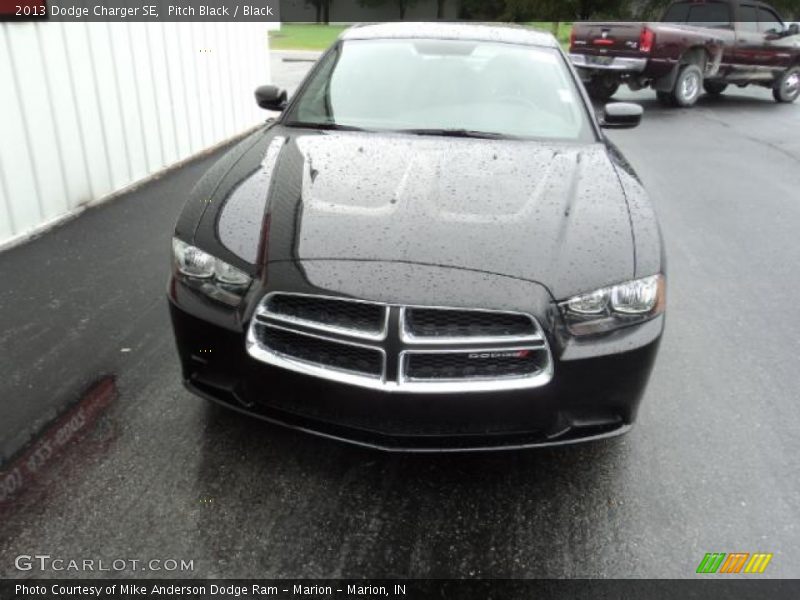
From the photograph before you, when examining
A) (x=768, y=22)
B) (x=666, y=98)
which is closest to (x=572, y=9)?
(x=768, y=22)

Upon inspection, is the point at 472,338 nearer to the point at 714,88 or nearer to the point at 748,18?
the point at 748,18

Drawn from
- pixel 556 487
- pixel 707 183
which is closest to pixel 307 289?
pixel 556 487

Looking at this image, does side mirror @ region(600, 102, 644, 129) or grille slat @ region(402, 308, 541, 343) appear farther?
side mirror @ region(600, 102, 644, 129)

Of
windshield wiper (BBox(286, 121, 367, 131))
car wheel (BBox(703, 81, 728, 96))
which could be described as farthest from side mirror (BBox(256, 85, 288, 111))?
car wheel (BBox(703, 81, 728, 96))

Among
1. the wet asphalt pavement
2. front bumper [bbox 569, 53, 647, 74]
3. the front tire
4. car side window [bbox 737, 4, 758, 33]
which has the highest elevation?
car side window [bbox 737, 4, 758, 33]

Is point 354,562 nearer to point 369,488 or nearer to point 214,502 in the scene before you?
point 369,488

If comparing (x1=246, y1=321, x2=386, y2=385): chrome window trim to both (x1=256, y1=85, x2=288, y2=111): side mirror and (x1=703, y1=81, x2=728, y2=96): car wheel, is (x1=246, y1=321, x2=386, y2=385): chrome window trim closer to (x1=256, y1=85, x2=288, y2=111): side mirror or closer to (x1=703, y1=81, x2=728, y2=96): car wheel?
(x1=256, y1=85, x2=288, y2=111): side mirror

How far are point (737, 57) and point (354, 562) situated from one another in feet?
43.8

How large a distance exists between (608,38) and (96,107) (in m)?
9.14

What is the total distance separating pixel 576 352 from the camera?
2.25m

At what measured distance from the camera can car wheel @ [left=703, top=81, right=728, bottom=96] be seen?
48.0 feet

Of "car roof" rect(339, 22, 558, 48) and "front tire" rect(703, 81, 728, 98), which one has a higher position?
"car roof" rect(339, 22, 558, 48)

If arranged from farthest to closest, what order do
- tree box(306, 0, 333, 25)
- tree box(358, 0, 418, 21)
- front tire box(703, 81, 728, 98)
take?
1. tree box(358, 0, 418, 21)
2. tree box(306, 0, 333, 25)
3. front tire box(703, 81, 728, 98)

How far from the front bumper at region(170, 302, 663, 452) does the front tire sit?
14.4 m
